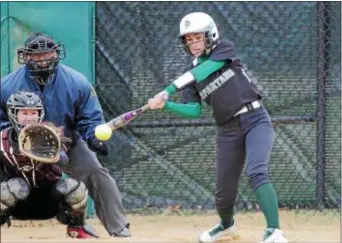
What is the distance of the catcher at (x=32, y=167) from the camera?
665 centimetres

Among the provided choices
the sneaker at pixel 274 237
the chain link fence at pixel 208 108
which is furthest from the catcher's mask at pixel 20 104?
the chain link fence at pixel 208 108

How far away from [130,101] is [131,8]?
84 centimetres

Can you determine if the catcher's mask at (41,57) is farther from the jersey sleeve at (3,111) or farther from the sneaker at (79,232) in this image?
the sneaker at (79,232)

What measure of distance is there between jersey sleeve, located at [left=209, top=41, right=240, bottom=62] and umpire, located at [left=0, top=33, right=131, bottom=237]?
980 millimetres

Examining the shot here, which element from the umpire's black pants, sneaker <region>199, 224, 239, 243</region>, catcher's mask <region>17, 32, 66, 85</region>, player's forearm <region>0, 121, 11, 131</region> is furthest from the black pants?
player's forearm <region>0, 121, 11, 131</region>

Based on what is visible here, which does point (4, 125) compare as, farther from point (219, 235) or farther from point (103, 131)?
point (219, 235)

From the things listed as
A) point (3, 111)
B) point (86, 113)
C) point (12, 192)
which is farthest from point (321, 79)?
point (12, 192)

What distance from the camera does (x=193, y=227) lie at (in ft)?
28.9

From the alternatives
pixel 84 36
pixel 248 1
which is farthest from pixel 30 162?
pixel 248 1

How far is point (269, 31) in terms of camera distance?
9.45 meters

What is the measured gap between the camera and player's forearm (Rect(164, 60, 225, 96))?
6.59m

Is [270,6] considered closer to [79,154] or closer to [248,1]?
[248,1]

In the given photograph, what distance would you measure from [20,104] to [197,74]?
3.81ft

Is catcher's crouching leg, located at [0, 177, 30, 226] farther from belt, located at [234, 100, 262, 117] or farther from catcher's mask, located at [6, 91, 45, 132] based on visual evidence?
belt, located at [234, 100, 262, 117]
